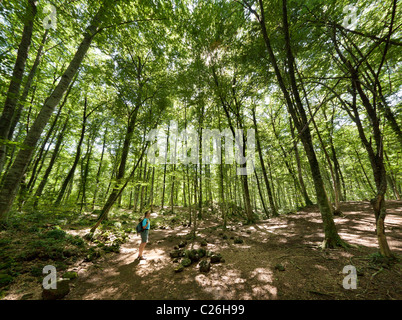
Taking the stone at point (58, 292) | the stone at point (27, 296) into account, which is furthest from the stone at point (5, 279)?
the stone at point (58, 292)

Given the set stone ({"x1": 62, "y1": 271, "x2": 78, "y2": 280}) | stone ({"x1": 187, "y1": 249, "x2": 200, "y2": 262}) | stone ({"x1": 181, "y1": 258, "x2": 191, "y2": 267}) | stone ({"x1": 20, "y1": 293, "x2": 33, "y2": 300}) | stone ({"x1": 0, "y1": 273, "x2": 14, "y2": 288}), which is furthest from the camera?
stone ({"x1": 187, "y1": 249, "x2": 200, "y2": 262})

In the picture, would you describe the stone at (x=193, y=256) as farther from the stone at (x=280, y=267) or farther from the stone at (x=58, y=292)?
the stone at (x=58, y=292)

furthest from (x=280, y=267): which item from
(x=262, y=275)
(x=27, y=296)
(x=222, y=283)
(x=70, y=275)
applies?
(x=27, y=296)

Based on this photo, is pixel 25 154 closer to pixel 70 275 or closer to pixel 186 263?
pixel 70 275

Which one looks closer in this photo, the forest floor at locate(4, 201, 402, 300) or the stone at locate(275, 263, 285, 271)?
the forest floor at locate(4, 201, 402, 300)

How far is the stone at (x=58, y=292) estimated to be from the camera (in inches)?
121

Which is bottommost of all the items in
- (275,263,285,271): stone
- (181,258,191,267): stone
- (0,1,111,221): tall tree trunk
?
(181,258,191,267): stone

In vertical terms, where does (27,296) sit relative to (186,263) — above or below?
above

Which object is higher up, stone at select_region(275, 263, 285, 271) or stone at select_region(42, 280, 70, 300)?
stone at select_region(275, 263, 285, 271)

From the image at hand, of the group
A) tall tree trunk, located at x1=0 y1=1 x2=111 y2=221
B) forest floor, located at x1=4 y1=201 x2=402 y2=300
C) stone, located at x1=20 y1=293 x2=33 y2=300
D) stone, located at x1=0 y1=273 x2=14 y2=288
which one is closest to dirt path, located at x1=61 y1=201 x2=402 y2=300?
forest floor, located at x1=4 y1=201 x2=402 y2=300

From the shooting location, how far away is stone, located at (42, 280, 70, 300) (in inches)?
121

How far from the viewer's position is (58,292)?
3.20 meters

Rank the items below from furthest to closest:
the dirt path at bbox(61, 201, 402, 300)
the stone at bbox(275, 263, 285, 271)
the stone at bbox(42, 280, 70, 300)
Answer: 1. the stone at bbox(275, 263, 285, 271)
2. the stone at bbox(42, 280, 70, 300)
3. the dirt path at bbox(61, 201, 402, 300)

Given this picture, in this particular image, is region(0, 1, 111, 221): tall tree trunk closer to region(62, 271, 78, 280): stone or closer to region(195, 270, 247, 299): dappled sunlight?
region(62, 271, 78, 280): stone
